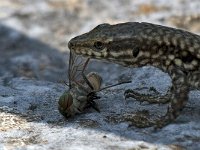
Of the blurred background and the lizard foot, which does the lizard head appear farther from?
the blurred background

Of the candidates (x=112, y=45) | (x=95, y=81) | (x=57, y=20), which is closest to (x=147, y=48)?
(x=112, y=45)

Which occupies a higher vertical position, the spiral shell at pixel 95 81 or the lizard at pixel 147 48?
the lizard at pixel 147 48

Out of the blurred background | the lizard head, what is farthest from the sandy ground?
the lizard head

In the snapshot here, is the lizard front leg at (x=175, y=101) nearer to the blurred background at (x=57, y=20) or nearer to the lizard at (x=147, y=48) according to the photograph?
the lizard at (x=147, y=48)

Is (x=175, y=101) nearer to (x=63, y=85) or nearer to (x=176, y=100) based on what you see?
(x=176, y=100)

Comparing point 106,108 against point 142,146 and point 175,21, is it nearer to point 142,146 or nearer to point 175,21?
point 142,146

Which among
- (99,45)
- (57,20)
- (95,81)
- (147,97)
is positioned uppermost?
(57,20)

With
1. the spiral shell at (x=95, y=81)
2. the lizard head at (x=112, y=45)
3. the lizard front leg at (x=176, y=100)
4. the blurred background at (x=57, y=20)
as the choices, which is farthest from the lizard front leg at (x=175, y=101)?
the blurred background at (x=57, y=20)

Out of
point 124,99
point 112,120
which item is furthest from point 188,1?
point 112,120
